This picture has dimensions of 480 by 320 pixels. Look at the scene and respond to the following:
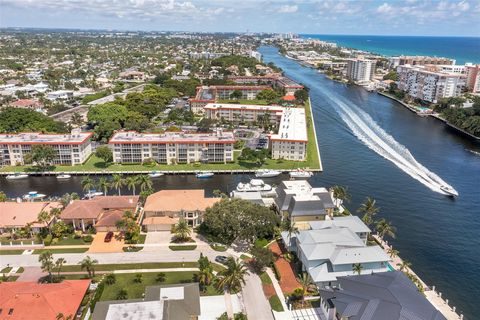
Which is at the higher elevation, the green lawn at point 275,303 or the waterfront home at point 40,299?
the waterfront home at point 40,299

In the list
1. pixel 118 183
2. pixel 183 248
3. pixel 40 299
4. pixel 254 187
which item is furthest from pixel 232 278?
pixel 118 183

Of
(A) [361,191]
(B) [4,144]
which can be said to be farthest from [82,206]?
(A) [361,191]

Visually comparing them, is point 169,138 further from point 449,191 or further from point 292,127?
point 449,191

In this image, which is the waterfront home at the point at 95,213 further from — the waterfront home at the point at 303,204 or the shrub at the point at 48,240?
the waterfront home at the point at 303,204

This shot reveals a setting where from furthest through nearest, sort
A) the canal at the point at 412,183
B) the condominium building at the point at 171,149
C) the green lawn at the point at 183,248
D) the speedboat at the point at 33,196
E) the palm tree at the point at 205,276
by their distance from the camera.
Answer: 1. the condominium building at the point at 171,149
2. the speedboat at the point at 33,196
3. the green lawn at the point at 183,248
4. the canal at the point at 412,183
5. the palm tree at the point at 205,276

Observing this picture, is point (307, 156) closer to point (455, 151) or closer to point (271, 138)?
point (271, 138)

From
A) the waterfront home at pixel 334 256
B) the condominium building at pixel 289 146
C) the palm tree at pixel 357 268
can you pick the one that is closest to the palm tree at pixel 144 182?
the waterfront home at pixel 334 256

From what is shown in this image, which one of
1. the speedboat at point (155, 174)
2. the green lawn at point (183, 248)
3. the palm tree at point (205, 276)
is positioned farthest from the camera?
the speedboat at point (155, 174)

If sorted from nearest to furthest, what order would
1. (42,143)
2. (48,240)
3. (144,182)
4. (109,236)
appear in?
(48,240) → (109,236) → (144,182) → (42,143)
